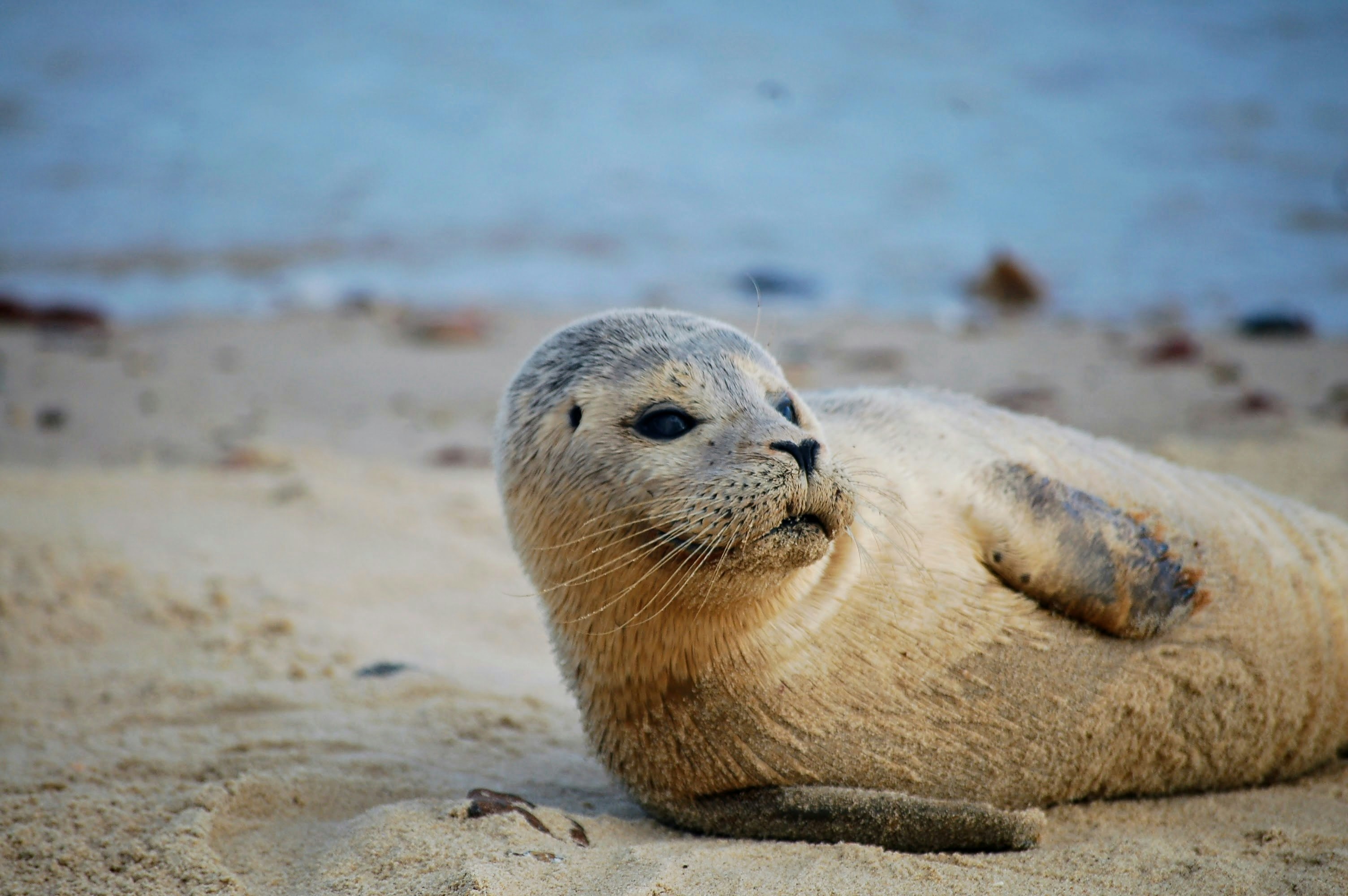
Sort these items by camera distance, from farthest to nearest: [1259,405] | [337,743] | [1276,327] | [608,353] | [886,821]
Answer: [1276,327] < [1259,405] < [337,743] < [608,353] < [886,821]

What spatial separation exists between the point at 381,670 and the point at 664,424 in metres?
2.06

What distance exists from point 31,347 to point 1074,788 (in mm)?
8511

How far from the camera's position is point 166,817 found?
3.15 meters

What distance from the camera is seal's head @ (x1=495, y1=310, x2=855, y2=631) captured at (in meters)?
2.64

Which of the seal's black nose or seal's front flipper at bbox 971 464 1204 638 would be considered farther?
seal's front flipper at bbox 971 464 1204 638

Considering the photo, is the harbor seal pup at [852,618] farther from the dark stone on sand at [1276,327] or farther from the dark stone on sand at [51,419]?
the dark stone on sand at [1276,327]

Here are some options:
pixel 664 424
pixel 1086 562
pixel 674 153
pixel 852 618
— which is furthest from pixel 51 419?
pixel 674 153

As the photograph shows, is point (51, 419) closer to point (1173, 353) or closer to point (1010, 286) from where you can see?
point (1173, 353)

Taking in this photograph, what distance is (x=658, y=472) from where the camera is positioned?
273 centimetres

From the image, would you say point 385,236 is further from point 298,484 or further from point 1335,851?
point 1335,851

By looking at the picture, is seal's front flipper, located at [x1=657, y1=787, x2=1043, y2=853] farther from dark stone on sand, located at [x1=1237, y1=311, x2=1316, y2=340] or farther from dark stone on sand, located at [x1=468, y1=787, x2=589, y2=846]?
dark stone on sand, located at [x1=1237, y1=311, x2=1316, y2=340]

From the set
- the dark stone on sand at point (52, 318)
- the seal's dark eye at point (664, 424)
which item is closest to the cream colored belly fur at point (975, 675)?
the seal's dark eye at point (664, 424)

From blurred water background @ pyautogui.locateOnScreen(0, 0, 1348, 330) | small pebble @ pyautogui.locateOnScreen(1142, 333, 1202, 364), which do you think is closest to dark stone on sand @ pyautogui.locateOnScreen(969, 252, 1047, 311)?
blurred water background @ pyautogui.locateOnScreen(0, 0, 1348, 330)

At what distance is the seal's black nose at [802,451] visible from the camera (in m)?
2.66
